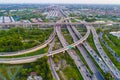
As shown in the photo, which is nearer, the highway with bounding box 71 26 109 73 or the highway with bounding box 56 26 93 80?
the highway with bounding box 56 26 93 80

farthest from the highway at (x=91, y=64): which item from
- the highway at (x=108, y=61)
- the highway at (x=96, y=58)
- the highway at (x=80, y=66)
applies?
the highway at (x=108, y=61)

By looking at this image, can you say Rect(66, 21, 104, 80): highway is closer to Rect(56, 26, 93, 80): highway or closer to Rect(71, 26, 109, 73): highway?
Rect(71, 26, 109, 73): highway

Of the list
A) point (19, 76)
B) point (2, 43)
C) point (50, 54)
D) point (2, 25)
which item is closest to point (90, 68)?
point (50, 54)

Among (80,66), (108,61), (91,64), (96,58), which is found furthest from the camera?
(96,58)

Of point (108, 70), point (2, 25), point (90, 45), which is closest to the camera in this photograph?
point (108, 70)

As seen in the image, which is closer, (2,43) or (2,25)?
(2,43)

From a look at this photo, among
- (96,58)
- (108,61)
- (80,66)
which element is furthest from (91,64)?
(108,61)

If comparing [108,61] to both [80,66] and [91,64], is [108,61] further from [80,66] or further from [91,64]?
[80,66]

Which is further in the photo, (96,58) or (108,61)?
(96,58)

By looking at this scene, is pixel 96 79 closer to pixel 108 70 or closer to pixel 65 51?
pixel 108 70

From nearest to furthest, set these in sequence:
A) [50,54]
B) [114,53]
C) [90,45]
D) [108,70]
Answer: [108,70]
[50,54]
[114,53]
[90,45]

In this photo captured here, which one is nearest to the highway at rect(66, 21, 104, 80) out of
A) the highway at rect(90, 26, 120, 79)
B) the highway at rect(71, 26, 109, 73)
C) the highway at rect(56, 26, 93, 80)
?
the highway at rect(71, 26, 109, 73)
